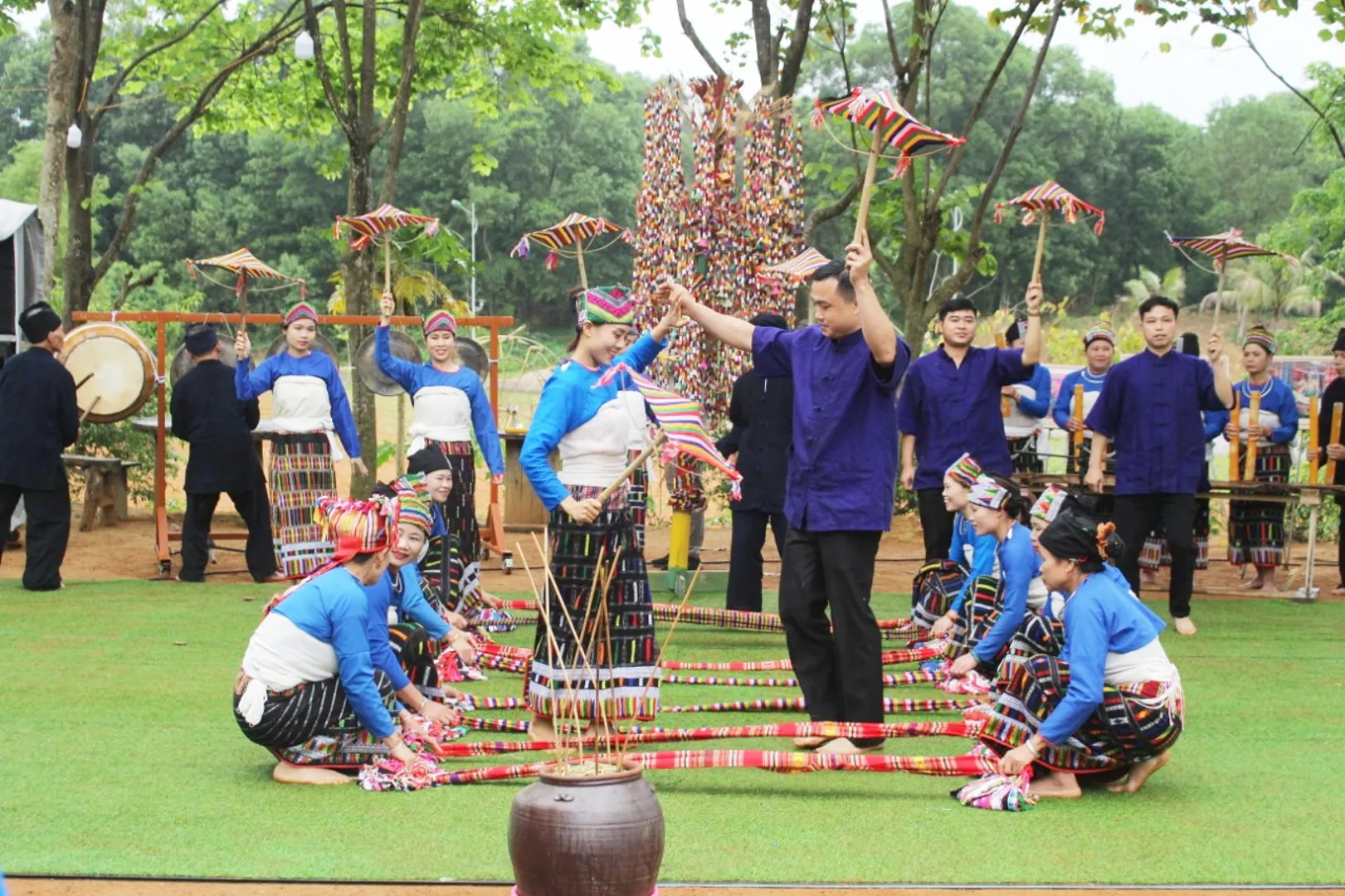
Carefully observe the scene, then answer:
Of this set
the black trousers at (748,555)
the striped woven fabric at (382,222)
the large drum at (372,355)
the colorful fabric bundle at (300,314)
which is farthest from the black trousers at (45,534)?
the black trousers at (748,555)

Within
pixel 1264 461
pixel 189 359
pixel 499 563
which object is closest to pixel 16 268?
pixel 189 359

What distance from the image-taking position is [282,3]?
55781 millimetres

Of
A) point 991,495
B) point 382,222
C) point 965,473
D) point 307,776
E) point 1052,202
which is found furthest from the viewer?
point 382,222

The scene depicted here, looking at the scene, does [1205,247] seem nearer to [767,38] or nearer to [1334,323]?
[767,38]

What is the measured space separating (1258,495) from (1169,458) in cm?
153

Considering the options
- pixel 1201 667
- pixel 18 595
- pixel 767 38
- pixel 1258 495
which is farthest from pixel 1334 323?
pixel 18 595

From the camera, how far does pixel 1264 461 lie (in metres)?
10.7

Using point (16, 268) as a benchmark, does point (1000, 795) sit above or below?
below

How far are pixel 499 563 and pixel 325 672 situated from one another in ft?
22.1

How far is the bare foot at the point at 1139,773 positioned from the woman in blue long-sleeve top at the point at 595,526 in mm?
1701

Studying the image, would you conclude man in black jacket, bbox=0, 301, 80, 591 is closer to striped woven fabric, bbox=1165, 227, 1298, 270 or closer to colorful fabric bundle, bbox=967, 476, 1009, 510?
colorful fabric bundle, bbox=967, 476, 1009, 510

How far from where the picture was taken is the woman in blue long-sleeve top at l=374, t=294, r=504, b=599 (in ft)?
28.3

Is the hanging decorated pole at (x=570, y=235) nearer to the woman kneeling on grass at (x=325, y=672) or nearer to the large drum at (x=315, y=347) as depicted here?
the large drum at (x=315, y=347)

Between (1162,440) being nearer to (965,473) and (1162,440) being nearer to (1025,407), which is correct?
(965,473)
